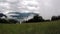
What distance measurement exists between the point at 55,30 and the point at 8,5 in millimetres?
696

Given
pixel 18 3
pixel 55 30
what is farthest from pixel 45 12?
pixel 18 3

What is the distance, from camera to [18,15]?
5.14ft

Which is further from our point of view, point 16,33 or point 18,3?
point 18,3

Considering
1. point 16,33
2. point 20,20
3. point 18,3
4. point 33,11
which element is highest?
point 18,3

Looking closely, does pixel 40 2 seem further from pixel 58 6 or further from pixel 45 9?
pixel 58 6

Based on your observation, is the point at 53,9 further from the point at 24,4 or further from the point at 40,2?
the point at 24,4

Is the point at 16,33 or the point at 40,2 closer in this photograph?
the point at 16,33

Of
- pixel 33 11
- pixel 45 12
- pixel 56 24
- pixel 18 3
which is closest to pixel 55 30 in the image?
pixel 56 24

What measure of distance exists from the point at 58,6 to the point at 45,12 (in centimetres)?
19

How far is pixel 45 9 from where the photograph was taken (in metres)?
1.55

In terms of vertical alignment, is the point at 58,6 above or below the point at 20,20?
above

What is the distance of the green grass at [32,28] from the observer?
146cm

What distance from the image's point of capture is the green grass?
146cm

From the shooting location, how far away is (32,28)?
1.48 metres
